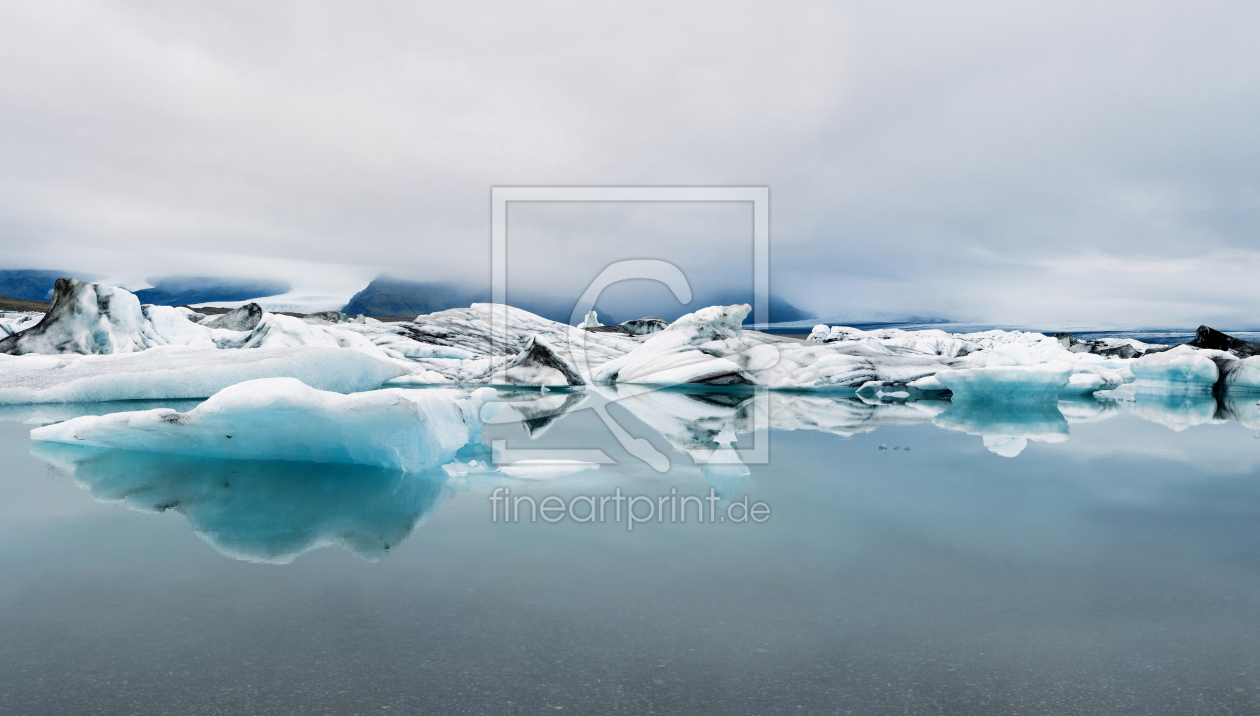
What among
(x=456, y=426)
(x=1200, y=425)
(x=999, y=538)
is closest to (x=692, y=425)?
(x=456, y=426)

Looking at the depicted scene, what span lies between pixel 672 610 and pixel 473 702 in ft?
3.30

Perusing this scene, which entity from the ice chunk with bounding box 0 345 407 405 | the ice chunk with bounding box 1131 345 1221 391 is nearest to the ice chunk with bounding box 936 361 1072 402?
the ice chunk with bounding box 1131 345 1221 391

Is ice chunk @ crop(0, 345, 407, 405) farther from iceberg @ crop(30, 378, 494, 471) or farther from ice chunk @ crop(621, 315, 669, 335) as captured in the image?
ice chunk @ crop(621, 315, 669, 335)

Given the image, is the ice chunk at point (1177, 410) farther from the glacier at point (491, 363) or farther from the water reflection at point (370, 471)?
the glacier at point (491, 363)

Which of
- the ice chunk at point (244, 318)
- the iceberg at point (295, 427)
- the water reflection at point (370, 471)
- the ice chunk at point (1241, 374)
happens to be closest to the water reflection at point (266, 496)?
the water reflection at point (370, 471)

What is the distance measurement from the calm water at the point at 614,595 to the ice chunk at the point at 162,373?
15.5ft

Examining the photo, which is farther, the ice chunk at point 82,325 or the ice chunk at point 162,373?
the ice chunk at point 82,325

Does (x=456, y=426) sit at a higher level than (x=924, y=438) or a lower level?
higher

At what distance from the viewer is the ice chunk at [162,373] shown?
34.2ft

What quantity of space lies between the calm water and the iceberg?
8.9 inches

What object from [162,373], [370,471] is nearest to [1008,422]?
[370,471]

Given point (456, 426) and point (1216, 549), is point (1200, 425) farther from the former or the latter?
point (456, 426)

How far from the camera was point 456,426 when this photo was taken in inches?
255

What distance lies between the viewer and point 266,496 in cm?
475
